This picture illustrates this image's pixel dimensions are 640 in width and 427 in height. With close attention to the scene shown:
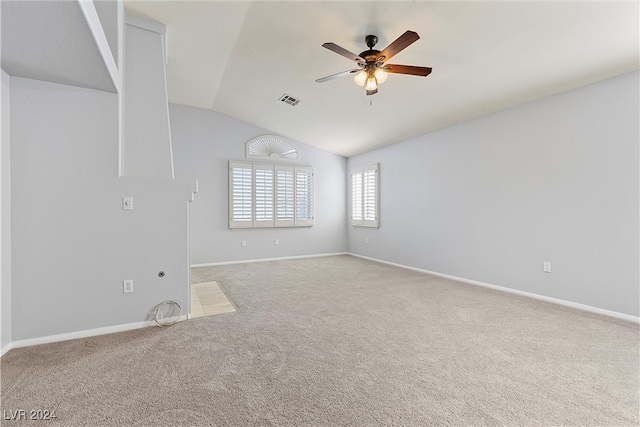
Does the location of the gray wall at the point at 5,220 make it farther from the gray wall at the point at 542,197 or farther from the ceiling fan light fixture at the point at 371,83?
the gray wall at the point at 542,197

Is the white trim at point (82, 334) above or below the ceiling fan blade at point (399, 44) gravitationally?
below

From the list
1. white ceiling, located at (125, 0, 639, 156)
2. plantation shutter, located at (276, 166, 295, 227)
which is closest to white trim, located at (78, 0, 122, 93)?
white ceiling, located at (125, 0, 639, 156)

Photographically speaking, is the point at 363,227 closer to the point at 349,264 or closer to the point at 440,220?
the point at 349,264

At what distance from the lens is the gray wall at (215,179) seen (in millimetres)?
5711

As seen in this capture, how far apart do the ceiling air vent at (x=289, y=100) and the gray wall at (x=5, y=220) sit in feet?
10.7

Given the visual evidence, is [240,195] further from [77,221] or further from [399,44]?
[399,44]

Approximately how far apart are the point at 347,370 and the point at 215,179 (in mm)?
4987

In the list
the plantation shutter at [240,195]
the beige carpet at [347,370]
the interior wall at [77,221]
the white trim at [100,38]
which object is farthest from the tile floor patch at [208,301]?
the white trim at [100,38]

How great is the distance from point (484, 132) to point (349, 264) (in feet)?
11.3

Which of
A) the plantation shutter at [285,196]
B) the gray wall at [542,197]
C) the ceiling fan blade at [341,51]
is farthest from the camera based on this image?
the plantation shutter at [285,196]

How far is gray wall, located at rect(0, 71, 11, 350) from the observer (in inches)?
86.7

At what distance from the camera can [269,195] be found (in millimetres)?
6445

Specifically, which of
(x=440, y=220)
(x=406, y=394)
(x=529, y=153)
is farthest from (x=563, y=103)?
(x=406, y=394)

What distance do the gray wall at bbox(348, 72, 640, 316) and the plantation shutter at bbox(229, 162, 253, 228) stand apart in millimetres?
3466
